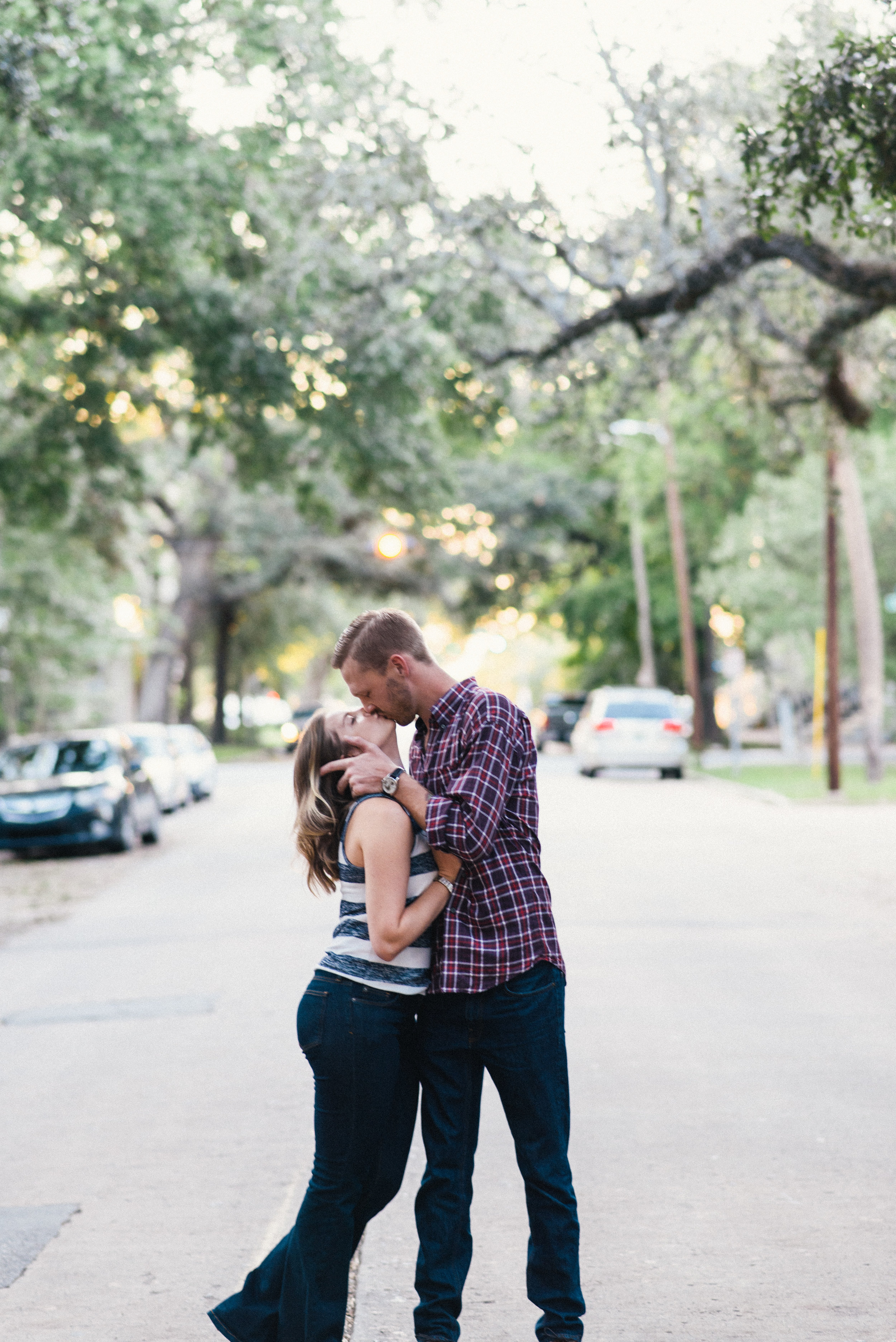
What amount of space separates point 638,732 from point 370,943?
2625 centimetres

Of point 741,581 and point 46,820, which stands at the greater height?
point 741,581

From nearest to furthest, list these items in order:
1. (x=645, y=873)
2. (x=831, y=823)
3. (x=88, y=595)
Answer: (x=645, y=873), (x=831, y=823), (x=88, y=595)

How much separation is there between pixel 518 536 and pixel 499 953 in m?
41.5

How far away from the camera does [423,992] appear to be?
3.58 m

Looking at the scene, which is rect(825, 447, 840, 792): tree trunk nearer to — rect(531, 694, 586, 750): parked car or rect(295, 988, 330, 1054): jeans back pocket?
rect(295, 988, 330, 1054): jeans back pocket

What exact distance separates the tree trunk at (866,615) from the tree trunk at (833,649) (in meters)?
1.46

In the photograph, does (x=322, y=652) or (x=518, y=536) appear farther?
(x=322, y=652)

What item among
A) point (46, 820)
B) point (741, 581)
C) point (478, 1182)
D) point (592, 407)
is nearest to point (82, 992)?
point (478, 1182)

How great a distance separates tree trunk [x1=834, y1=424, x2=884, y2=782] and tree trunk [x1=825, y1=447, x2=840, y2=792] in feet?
4.78

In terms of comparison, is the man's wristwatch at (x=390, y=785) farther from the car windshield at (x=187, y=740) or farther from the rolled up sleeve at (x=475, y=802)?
the car windshield at (x=187, y=740)

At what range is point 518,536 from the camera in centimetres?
4484

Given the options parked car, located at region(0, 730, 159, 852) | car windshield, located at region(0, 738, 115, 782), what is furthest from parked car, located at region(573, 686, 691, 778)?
car windshield, located at region(0, 738, 115, 782)

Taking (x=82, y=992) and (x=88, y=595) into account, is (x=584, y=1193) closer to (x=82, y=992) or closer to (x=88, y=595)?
(x=82, y=992)

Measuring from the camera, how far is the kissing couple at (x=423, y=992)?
350 cm
